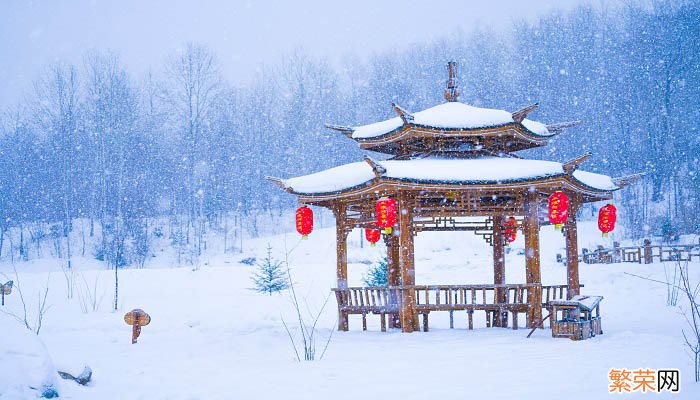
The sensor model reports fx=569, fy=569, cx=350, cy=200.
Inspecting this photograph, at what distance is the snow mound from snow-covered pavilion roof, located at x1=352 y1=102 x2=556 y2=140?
28.4 ft

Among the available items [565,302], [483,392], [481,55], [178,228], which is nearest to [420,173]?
[565,302]

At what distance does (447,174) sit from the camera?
12.2m

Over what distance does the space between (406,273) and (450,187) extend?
86.5 inches

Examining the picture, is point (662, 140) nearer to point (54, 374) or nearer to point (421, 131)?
point (421, 131)

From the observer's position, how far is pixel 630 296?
1825 cm

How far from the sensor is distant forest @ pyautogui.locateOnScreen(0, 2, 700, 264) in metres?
33.5

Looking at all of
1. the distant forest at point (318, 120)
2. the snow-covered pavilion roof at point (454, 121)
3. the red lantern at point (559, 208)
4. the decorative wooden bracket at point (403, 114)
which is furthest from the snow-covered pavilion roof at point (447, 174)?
the distant forest at point (318, 120)

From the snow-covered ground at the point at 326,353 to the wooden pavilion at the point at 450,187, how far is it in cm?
78

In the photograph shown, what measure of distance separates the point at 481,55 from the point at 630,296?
27614 mm

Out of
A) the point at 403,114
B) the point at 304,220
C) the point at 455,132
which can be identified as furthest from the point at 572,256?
the point at 304,220

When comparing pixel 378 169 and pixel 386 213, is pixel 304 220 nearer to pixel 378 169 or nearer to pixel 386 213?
pixel 386 213

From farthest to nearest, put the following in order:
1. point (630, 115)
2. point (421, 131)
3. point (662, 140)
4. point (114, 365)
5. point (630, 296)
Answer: point (630, 115), point (662, 140), point (630, 296), point (421, 131), point (114, 365)

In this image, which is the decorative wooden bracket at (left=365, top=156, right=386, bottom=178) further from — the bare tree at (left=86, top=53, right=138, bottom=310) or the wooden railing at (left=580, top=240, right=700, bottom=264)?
the bare tree at (left=86, top=53, right=138, bottom=310)

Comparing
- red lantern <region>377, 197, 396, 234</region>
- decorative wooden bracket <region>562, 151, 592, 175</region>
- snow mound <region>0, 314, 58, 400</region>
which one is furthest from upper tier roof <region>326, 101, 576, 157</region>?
snow mound <region>0, 314, 58, 400</region>
